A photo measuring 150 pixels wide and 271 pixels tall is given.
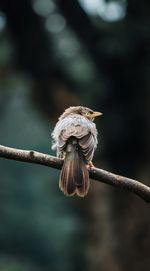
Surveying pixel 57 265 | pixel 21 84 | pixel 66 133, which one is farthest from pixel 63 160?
pixel 57 265

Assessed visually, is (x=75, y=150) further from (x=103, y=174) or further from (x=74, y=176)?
(x=103, y=174)

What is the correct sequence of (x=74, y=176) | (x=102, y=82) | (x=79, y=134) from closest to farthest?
(x=74, y=176), (x=79, y=134), (x=102, y=82)

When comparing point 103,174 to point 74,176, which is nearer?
point 103,174

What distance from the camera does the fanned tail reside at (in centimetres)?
742

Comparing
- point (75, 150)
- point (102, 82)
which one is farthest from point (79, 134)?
point (102, 82)

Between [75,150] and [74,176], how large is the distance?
0.49m

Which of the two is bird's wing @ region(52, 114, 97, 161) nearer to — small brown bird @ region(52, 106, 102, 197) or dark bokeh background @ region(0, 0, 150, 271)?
small brown bird @ region(52, 106, 102, 197)

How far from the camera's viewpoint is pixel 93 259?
15.9m

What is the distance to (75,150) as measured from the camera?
800 centimetres

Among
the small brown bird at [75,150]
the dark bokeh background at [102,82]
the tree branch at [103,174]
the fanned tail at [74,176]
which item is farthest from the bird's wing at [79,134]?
the dark bokeh background at [102,82]

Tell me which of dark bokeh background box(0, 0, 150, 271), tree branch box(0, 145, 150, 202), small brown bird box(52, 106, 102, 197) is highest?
dark bokeh background box(0, 0, 150, 271)

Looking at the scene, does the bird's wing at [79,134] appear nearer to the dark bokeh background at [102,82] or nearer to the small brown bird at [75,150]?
the small brown bird at [75,150]

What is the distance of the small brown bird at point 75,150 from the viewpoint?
7.46m

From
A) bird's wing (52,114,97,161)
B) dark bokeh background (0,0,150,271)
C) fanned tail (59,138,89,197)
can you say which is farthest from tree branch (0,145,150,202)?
dark bokeh background (0,0,150,271)
